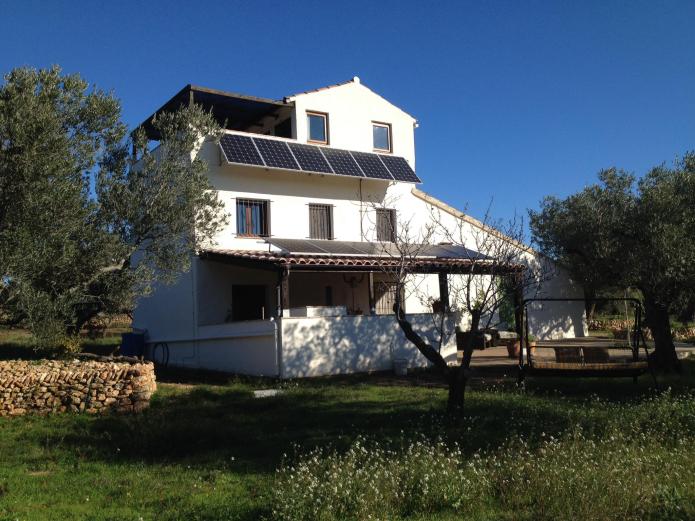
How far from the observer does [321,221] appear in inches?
840

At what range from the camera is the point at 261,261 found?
16.2 metres

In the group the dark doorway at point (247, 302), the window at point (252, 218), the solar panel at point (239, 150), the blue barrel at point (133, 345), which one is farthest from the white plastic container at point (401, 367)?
the blue barrel at point (133, 345)

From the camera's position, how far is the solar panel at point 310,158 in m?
20.1

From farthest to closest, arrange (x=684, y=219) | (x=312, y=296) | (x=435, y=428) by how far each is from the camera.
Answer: (x=312, y=296)
(x=684, y=219)
(x=435, y=428)

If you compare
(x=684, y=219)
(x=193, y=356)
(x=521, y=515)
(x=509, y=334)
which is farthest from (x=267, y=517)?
(x=509, y=334)

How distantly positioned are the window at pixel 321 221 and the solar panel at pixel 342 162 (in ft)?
4.63

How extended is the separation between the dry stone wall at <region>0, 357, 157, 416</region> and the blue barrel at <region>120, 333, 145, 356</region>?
9738 mm

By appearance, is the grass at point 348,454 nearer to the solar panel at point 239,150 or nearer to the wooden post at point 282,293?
the wooden post at point 282,293

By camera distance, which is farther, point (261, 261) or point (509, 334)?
point (509, 334)

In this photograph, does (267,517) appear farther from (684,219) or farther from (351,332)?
(684,219)

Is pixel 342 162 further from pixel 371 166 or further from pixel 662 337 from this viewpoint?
pixel 662 337

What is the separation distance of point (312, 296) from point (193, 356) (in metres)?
4.82

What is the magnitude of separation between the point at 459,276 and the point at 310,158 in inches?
249

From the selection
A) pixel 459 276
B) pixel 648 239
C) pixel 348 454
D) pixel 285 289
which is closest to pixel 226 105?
pixel 285 289
